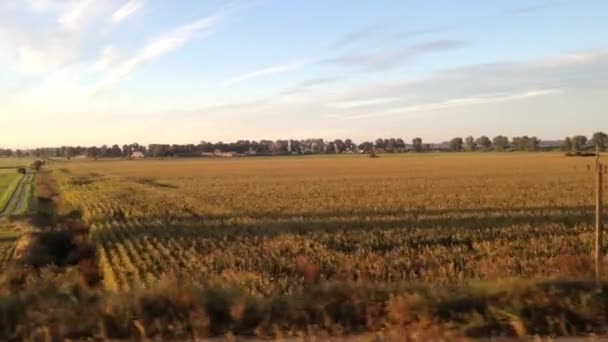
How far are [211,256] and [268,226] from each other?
367 inches

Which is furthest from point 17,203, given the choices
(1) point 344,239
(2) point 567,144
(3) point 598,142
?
(2) point 567,144

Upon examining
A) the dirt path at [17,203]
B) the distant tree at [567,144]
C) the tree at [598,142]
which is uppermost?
the tree at [598,142]

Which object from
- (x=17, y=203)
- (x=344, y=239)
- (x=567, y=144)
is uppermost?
(x=567, y=144)

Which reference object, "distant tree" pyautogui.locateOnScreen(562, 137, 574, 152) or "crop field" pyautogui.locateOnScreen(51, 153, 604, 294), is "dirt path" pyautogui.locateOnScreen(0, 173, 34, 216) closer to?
"crop field" pyautogui.locateOnScreen(51, 153, 604, 294)

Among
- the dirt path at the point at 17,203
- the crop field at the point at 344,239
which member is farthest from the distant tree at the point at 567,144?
the dirt path at the point at 17,203

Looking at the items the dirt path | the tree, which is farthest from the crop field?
the dirt path

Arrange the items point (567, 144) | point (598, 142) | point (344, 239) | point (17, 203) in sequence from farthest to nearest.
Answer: point (567, 144) → point (17, 203) → point (344, 239) → point (598, 142)

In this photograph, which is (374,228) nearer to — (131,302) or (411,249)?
(411,249)

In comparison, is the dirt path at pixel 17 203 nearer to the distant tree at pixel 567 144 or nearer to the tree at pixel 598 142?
the tree at pixel 598 142

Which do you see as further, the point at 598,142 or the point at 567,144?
the point at 567,144

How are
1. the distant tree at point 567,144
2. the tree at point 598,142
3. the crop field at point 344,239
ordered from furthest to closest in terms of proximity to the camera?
1. the distant tree at point 567,144
2. the crop field at point 344,239
3. the tree at point 598,142

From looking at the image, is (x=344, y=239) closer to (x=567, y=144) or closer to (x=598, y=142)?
(x=598, y=142)

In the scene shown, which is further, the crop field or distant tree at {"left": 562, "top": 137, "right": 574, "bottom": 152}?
distant tree at {"left": 562, "top": 137, "right": 574, "bottom": 152}

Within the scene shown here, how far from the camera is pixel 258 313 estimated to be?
8812 millimetres
